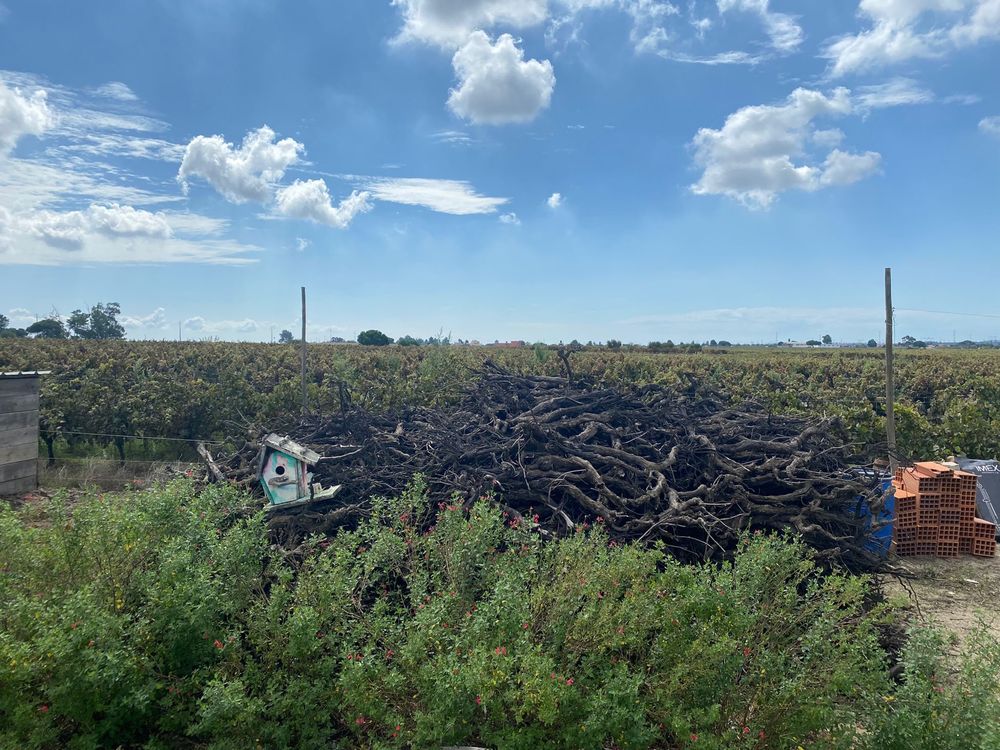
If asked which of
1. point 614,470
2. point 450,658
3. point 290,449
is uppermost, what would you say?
point 290,449

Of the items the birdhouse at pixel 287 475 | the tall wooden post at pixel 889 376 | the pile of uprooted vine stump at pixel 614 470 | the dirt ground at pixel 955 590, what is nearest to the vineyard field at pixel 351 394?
the tall wooden post at pixel 889 376

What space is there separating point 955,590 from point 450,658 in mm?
7926

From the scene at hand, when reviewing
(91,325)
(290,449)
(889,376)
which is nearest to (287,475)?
(290,449)

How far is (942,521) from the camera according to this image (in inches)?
369

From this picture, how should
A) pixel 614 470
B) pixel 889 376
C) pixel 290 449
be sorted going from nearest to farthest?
1. pixel 290 449
2. pixel 614 470
3. pixel 889 376

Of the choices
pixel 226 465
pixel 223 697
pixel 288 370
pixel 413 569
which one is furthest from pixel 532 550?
pixel 288 370

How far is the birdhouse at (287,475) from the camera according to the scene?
6.83 meters

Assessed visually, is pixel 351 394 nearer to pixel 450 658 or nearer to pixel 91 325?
pixel 450 658

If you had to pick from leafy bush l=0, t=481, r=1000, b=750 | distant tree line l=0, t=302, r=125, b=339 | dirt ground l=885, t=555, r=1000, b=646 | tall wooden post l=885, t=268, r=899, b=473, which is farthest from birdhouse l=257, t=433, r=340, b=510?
distant tree line l=0, t=302, r=125, b=339

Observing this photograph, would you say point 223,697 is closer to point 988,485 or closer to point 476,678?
point 476,678

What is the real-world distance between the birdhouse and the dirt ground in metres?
6.57

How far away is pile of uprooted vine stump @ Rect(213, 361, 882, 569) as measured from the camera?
6.48 meters

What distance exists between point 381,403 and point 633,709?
39.3 ft

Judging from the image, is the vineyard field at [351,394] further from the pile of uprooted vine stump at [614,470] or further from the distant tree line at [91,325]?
the distant tree line at [91,325]
